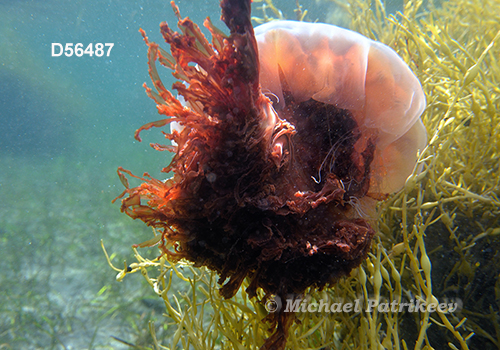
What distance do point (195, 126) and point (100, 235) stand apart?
835cm

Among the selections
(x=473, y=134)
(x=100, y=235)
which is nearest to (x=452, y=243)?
(x=473, y=134)

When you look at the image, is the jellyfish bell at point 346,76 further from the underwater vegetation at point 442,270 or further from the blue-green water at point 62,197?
the blue-green water at point 62,197

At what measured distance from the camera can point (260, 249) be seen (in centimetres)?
131

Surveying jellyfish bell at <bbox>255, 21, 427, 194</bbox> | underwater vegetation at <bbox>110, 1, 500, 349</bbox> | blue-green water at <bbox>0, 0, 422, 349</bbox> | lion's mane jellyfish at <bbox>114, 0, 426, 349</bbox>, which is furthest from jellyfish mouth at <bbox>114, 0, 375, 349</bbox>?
blue-green water at <bbox>0, 0, 422, 349</bbox>

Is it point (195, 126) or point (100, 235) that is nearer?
point (195, 126)

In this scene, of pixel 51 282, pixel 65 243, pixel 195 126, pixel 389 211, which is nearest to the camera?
pixel 195 126

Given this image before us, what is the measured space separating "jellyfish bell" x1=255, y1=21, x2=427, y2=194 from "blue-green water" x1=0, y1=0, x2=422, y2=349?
14.0ft

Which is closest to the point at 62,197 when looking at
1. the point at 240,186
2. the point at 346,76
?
the point at 240,186

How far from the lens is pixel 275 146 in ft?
4.26

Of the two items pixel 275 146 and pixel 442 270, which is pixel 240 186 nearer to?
pixel 275 146

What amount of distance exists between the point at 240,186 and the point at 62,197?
45.5 feet

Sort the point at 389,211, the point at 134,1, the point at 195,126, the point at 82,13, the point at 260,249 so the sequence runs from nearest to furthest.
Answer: the point at 195,126 → the point at 260,249 → the point at 389,211 → the point at 134,1 → the point at 82,13

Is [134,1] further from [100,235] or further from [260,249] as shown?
[260,249]

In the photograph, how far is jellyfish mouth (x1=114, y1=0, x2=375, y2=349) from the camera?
1152 mm
